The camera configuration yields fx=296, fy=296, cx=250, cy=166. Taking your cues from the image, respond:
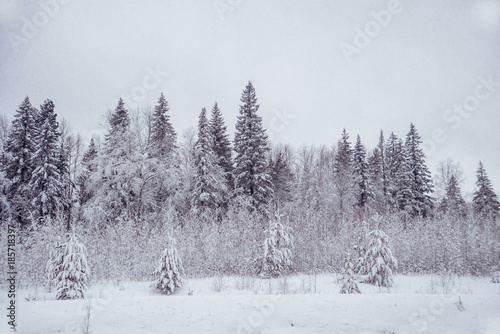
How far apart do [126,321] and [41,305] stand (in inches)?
76.6

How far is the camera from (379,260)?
11.1 m

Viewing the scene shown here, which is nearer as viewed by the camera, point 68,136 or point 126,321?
point 126,321

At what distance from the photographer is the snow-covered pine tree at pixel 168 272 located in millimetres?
9809

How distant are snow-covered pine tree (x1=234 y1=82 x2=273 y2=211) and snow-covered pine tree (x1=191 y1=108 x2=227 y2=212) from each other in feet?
5.99

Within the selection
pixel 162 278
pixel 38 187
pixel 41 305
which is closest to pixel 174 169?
pixel 38 187

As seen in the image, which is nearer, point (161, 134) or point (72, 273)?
point (72, 273)

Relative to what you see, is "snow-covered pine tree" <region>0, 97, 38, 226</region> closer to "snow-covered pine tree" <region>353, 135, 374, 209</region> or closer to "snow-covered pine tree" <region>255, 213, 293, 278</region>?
"snow-covered pine tree" <region>255, 213, 293, 278</region>

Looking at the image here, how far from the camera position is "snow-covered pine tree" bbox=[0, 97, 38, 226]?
76.2ft

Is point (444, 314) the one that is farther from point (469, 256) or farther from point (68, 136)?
point (68, 136)

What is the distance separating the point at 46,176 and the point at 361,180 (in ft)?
101

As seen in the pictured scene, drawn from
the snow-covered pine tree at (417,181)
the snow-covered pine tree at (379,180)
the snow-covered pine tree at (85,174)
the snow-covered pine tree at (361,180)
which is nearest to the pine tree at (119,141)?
the snow-covered pine tree at (85,174)

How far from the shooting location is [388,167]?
41.1 m

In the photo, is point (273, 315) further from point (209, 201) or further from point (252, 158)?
point (252, 158)

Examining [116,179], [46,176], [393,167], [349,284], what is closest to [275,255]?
[349,284]
